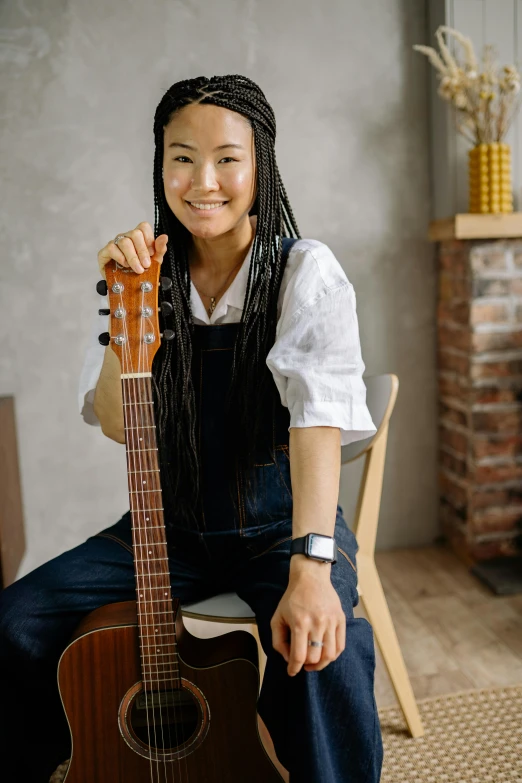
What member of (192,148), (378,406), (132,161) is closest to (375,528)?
(378,406)

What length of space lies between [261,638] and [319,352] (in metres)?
0.45

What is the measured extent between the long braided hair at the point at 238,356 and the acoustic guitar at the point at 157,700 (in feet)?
0.60

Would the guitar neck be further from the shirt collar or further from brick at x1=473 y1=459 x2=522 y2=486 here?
brick at x1=473 y1=459 x2=522 y2=486

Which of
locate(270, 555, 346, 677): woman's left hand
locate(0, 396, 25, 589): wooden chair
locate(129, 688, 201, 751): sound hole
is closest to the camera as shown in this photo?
locate(270, 555, 346, 677): woman's left hand

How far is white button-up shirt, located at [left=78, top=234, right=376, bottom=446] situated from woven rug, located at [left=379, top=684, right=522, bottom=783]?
78cm

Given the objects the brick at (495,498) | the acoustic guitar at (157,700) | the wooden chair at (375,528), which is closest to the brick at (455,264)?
the brick at (495,498)

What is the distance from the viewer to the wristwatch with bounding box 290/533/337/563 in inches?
40.5

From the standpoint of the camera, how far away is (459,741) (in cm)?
157

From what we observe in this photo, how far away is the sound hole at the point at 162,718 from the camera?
3.50 ft

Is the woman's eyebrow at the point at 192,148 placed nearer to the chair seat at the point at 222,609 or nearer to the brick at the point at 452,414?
the chair seat at the point at 222,609

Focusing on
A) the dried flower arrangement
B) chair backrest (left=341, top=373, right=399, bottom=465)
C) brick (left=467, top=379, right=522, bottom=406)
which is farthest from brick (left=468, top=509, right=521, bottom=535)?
the dried flower arrangement

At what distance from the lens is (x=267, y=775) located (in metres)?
1.06

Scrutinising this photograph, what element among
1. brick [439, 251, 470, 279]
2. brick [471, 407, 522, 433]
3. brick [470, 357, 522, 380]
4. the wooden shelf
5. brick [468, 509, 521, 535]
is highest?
the wooden shelf

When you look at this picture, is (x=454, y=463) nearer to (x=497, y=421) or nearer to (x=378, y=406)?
(x=497, y=421)
